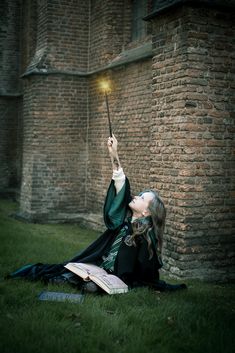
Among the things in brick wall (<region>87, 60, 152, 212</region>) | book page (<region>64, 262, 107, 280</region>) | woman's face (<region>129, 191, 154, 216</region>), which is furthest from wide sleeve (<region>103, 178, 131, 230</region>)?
brick wall (<region>87, 60, 152, 212</region>)

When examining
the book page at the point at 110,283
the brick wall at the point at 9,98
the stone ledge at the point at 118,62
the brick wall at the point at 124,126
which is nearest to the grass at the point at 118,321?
the book page at the point at 110,283

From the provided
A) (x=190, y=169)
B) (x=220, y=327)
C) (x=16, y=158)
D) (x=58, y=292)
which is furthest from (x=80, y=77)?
(x=220, y=327)

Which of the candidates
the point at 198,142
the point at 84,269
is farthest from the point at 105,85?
the point at 84,269

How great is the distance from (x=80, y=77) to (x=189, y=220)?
21.0 feet

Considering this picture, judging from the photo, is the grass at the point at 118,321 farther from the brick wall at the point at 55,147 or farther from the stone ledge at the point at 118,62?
the brick wall at the point at 55,147

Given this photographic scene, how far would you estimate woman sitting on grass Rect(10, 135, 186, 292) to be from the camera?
5.03 metres

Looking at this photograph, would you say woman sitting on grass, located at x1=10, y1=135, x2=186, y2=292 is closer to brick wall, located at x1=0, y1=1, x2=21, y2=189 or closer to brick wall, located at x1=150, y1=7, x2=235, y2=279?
brick wall, located at x1=150, y1=7, x2=235, y2=279

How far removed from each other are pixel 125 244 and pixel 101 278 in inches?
18.2

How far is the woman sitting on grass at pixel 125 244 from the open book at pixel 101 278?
3.1 inches

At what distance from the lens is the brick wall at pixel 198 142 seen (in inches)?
248

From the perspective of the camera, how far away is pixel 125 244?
200 inches

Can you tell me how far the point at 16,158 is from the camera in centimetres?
1570

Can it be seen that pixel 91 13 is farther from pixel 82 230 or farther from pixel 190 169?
pixel 190 169

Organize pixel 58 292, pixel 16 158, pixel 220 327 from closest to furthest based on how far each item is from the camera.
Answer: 1. pixel 220 327
2. pixel 58 292
3. pixel 16 158
